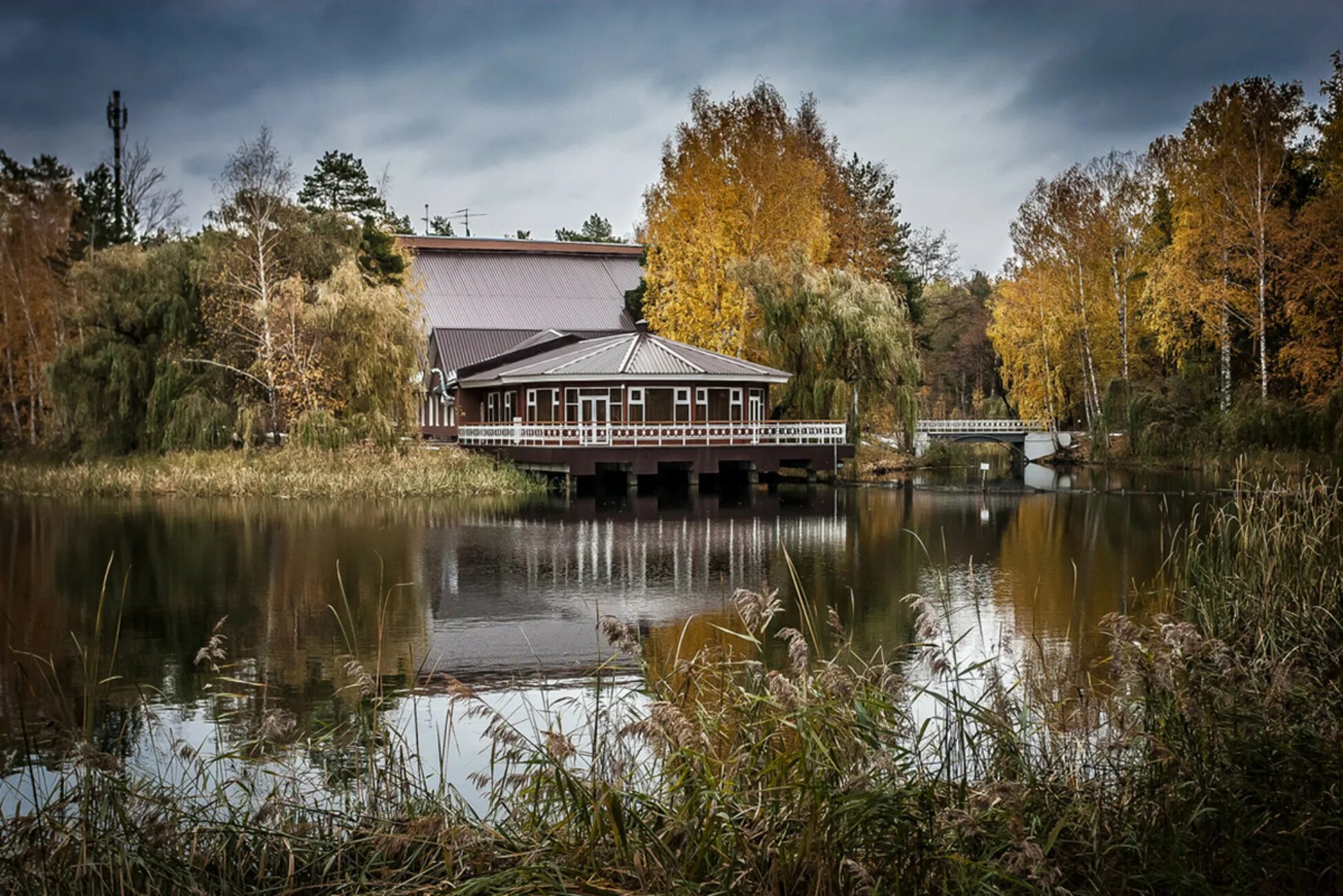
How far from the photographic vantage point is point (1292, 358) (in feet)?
91.0

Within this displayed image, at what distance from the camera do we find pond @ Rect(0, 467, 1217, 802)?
8555 millimetres

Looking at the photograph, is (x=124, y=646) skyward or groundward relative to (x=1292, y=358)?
groundward

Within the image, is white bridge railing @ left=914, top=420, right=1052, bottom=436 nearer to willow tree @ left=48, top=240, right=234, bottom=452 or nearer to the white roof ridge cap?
the white roof ridge cap

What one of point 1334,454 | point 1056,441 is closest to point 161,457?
point 1334,454

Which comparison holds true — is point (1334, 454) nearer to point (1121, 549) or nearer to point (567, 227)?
point (1121, 549)

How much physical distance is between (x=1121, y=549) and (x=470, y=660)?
10388 millimetres

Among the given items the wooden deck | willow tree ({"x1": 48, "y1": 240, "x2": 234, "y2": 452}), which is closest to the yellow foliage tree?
the wooden deck

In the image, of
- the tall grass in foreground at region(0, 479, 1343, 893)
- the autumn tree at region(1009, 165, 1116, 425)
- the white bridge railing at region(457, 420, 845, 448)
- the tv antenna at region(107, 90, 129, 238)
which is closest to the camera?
the tall grass in foreground at region(0, 479, 1343, 893)

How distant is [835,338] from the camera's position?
3070cm

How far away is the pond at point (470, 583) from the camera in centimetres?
855

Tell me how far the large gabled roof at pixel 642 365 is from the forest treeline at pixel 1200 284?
11.1 metres

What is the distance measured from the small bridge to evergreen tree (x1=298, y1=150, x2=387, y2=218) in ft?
75.9

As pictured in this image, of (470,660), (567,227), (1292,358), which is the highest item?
(567,227)

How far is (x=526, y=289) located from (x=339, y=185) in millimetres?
8284
